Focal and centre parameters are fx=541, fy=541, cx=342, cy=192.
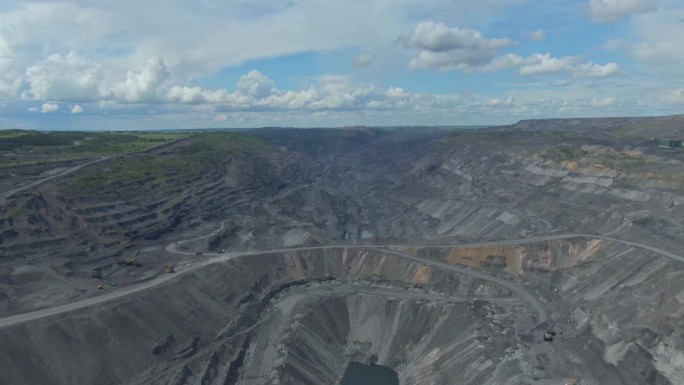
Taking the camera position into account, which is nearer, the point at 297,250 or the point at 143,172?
the point at 297,250

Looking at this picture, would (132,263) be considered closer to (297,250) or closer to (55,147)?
(297,250)

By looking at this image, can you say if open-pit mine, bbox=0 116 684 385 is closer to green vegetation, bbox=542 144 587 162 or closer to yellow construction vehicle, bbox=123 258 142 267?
yellow construction vehicle, bbox=123 258 142 267

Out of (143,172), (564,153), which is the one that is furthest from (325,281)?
(564,153)

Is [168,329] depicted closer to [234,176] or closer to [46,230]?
[46,230]

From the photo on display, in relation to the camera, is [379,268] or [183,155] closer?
[379,268]

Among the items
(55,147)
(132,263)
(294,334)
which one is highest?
(55,147)

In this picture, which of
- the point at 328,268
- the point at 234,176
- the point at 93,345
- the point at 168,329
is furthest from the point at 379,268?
the point at 234,176

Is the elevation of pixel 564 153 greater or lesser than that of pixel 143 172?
greater
